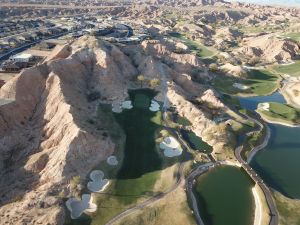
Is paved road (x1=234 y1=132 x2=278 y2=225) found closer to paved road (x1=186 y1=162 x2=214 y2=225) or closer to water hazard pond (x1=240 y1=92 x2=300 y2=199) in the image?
water hazard pond (x1=240 y1=92 x2=300 y2=199)

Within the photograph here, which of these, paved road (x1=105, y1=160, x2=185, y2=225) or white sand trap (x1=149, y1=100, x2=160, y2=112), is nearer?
paved road (x1=105, y1=160, x2=185, y2=225)

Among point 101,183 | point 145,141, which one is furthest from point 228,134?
point 101,183

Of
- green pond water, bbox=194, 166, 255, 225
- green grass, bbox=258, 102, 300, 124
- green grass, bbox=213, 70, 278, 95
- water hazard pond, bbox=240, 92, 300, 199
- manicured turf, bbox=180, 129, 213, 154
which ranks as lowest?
green grass, bbox=213, 70, 278, 95

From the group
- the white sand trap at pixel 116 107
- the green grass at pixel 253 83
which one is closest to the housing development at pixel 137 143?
the white sand trap at pixel 116 107

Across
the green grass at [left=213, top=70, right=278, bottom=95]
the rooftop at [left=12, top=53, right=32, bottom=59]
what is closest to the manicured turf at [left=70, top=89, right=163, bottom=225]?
the green grass at [left=213, top=70, right=278, bottom=95]

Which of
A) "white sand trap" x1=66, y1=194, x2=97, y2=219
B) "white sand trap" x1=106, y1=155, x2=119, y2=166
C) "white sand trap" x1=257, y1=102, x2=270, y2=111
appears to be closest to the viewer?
"white sand trap" x1=66, y1=194, x2=97, y2=219

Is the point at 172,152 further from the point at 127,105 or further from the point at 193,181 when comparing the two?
the point at 127,105

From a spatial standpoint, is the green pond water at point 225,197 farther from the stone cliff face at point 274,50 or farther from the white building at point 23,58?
the stone cliff face at point 274,50
